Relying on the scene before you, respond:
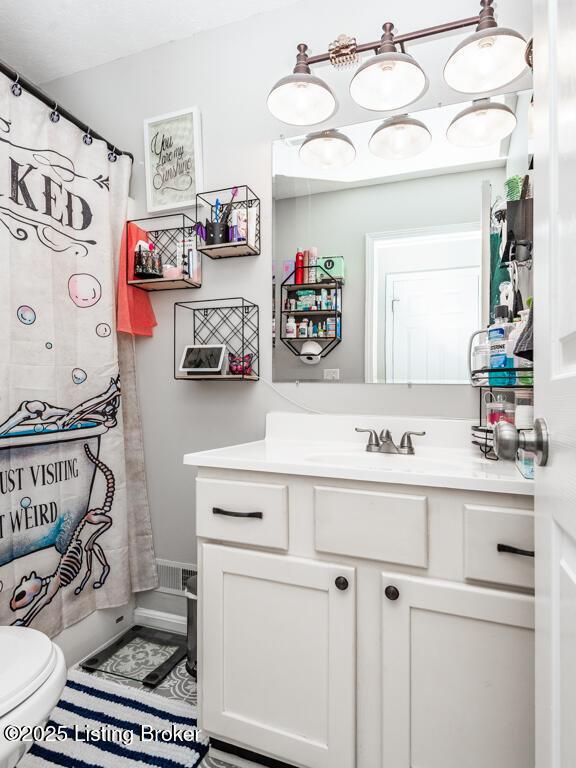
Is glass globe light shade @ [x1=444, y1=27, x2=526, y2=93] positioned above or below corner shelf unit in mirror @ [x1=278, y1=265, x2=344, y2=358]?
above

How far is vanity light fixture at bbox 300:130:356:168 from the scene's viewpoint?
163 cm

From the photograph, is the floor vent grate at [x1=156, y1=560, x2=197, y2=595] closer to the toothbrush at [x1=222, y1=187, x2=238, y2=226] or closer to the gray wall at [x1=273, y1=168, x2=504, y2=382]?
the gray wall at [x1=273, y1=168, x2=504, y2=382]

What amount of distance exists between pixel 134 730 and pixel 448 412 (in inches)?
55.7

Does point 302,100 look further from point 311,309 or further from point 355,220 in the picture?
point 311,309

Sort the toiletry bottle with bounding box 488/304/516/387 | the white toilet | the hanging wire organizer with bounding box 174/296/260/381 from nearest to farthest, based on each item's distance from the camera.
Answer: the white toilet
the toiletry bottle with bounding box 488/304/516/387
the hanging wire organizer with bounding box 174/296/260/381

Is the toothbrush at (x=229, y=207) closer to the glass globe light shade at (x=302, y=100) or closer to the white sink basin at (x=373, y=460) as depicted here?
the glass globe light shade at (x=302, y=100)

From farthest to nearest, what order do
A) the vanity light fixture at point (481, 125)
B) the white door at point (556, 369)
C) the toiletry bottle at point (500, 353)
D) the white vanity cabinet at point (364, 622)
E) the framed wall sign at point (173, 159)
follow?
the framed wall sign at point (173, 159) → the vanity light fixture at point (481, 125) → the toiletry bottle at point (500, 353) → the white vanity cabinet at point (364, 622) → the white door at point (556, 369)

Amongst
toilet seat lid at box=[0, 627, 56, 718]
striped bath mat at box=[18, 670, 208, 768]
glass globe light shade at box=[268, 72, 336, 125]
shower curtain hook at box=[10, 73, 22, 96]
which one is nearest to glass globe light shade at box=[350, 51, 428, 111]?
glass globe light shade at box=[268, 72, 336, 125]

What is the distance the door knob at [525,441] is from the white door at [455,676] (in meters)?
0.51

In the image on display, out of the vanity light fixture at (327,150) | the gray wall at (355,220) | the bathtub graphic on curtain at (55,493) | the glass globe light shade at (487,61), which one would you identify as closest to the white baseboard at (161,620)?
the bathtub graphic on curtain at (55,493)

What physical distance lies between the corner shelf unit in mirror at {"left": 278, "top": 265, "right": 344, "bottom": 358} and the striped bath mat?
50.4 inches

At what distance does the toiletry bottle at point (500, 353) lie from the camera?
47.6 inches

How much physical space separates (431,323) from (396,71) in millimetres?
801

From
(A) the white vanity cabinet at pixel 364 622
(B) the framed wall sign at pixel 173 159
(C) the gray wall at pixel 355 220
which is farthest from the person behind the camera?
(B) the framed wall sign at pixel 173 159
